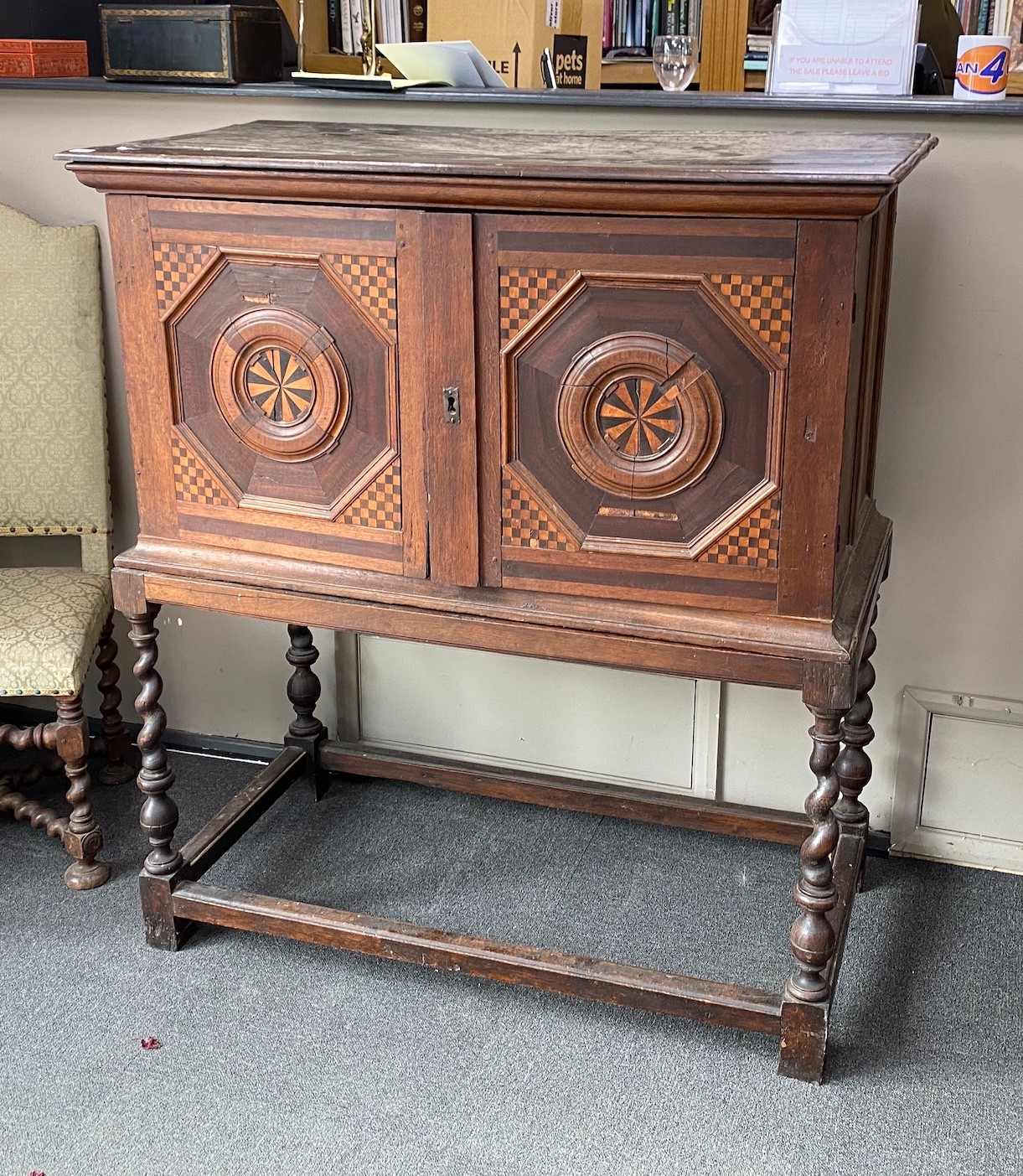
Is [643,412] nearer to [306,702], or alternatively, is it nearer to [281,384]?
[281,384]

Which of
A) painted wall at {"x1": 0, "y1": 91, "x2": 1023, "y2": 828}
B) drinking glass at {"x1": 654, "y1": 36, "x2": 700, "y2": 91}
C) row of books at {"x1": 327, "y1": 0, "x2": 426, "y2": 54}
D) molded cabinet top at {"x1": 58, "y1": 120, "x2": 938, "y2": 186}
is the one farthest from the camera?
row of books at {"x1": 327, "y1": 0, "x2": 426, "y2": 54}

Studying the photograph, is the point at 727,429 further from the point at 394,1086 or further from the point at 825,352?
the point at 394,1086

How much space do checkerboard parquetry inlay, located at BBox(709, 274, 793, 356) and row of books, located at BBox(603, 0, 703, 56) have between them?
1789 mm

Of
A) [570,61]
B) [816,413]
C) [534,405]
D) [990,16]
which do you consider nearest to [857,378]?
[816,413]

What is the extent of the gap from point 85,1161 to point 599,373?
1.28 metres

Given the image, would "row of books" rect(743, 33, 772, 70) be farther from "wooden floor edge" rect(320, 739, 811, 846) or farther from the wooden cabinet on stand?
"wooden floor edge" rect(320, 739, 811, 846)

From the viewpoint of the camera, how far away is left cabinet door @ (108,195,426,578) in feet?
5.92

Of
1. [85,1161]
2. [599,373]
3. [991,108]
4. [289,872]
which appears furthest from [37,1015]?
[991,108]

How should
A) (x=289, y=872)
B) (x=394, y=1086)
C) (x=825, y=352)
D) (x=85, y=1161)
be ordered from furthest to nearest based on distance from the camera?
(x=289, y=872) → (x=394, y=1086) → (x=85, y=1161) → (x=825, y=352)

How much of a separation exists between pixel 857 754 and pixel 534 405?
94 centimetres

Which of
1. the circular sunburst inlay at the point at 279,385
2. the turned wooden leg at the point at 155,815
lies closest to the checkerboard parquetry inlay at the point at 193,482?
the circular sunburst inlay at the point at 279,385

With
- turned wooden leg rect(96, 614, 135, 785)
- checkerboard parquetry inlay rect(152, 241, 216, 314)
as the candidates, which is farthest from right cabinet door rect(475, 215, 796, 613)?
turned wooden leg rect(96, 614, 135, 785)

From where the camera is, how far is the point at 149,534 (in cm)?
207

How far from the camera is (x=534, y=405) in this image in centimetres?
178
